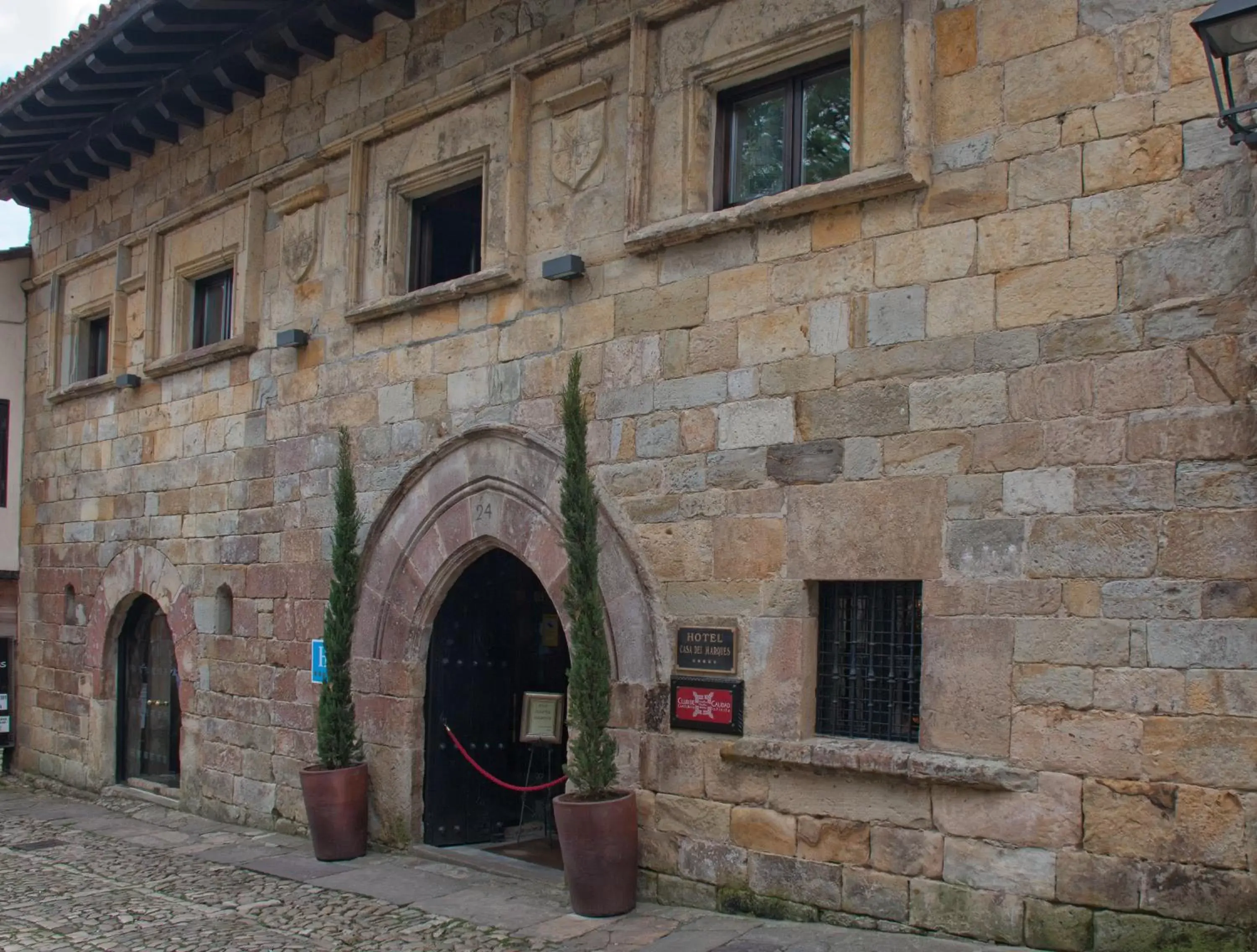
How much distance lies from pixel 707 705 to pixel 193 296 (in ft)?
21.4

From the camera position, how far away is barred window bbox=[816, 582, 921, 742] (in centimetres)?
584

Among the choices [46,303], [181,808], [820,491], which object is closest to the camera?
[820,491]

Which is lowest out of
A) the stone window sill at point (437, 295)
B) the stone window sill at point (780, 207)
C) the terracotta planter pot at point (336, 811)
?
the terracotta planter pot at point (336, 811)

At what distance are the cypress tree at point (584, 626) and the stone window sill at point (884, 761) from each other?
0.66 metres

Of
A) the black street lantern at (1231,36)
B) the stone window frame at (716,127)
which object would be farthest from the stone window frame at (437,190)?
the black street lantern at (1231,36)

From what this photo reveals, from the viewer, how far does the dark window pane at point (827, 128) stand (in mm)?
6344

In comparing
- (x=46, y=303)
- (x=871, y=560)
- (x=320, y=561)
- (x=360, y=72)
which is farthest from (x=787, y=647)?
(x=46, y=303)

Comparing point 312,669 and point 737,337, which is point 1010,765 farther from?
point 312,669

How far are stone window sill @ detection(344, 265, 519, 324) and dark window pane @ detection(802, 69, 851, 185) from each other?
1956 millimetres

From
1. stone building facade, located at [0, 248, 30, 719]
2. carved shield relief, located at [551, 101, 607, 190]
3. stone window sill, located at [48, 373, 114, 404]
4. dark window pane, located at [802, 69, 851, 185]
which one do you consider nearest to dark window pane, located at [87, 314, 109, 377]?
stone window sill, located at [48, 373, 114, 404]

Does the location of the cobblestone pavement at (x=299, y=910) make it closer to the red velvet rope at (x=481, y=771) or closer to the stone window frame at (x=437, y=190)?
the red velvet rope at (x=481, y=771)

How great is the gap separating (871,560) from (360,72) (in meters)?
5.35

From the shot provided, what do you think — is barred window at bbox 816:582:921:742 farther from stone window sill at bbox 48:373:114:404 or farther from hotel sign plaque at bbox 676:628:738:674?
stone window sill at bbox 48:373:114:404

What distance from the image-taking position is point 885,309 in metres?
5.89
